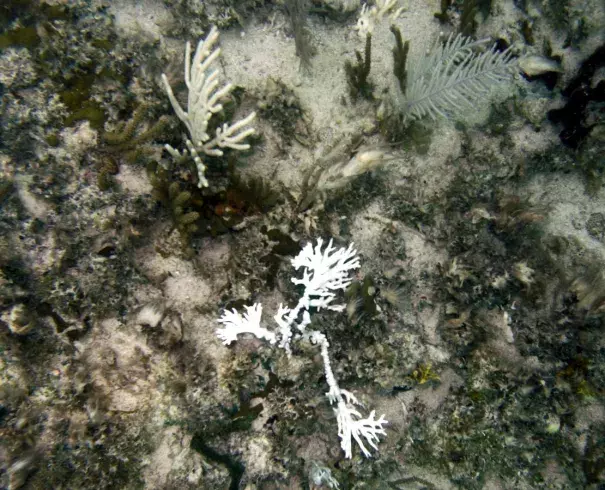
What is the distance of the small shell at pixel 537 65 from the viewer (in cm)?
423

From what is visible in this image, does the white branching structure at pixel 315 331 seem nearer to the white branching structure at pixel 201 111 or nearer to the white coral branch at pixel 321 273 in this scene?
the white coral branch at pixel 321 273

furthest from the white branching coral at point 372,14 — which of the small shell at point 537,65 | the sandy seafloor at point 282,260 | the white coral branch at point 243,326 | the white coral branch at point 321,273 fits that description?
the white coral branch at point 243,326

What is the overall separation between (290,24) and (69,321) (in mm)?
4035

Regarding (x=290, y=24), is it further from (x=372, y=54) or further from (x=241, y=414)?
(x=241, y=414)

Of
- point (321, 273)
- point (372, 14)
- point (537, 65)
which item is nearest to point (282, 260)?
point (321, 273)

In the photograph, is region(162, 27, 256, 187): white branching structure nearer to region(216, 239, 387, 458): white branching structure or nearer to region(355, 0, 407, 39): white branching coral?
region(216, 239, 387, 458): white branching structure

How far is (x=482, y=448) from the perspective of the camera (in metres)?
3.70

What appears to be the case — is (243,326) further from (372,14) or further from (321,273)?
(372,14)

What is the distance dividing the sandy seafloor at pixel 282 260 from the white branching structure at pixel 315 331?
0.41ft

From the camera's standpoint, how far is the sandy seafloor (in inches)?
125

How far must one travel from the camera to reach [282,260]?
3.58 metres

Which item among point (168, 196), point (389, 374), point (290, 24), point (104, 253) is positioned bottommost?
point (389, 374)

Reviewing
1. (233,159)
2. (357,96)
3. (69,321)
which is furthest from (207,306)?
(357,96)

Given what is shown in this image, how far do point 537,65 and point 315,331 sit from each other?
13.5 feet
